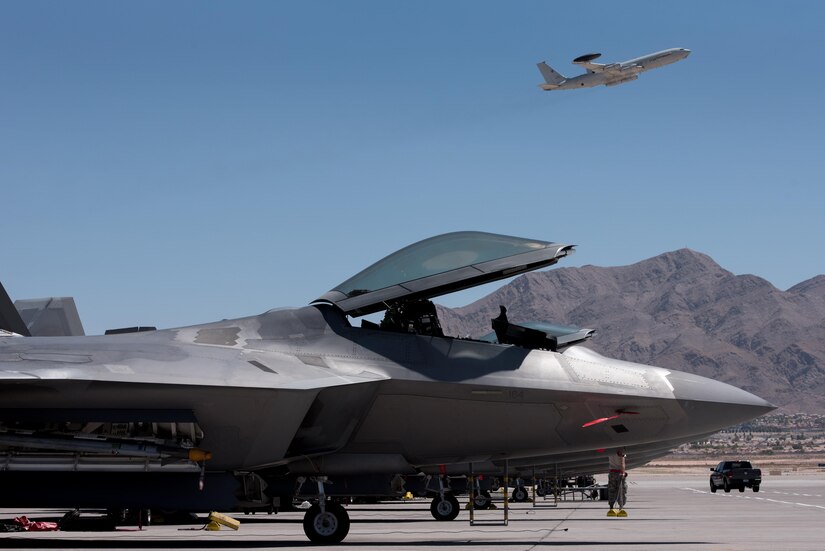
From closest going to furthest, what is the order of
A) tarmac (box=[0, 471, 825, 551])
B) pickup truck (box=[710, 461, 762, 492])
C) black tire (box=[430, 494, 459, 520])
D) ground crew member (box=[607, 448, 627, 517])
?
1. tarmac (box=[0, 471, 825, 551])
2. ground crew member (box=[607, 448, 627, 517])
3. black tire (box=[430, 494, 459, 520])
4. pickup truck (box=[710, 461, 762, 492])

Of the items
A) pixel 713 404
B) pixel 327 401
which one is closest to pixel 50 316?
pixel 327 401

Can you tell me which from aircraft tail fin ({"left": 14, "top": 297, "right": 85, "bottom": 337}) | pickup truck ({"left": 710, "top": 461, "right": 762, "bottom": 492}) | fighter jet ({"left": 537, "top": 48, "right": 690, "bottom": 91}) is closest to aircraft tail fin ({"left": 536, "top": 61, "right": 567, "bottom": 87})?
fighter jet ({"left": 537, "top": 48, "right": 690, "bottom": 91})

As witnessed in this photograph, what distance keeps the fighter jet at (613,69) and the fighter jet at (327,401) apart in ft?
199

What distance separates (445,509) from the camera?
24109 mm

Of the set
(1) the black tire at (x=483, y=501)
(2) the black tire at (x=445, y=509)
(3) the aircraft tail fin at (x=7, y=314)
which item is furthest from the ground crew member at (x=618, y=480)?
(3) the aircraft tail fin at (x=7, y=314)

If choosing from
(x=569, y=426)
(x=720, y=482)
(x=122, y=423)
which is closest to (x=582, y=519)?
(x=569, y=426)

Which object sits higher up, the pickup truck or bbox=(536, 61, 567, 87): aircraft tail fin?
bbox=(536, 61, 567, 87): aircraft tail fin

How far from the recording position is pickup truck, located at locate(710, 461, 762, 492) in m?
49.7

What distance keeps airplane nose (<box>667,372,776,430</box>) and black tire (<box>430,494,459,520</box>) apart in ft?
31.6

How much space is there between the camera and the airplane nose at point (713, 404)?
49.8 ft

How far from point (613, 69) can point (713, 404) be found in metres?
61.9

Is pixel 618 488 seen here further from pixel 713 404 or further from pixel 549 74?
pixel 549 74

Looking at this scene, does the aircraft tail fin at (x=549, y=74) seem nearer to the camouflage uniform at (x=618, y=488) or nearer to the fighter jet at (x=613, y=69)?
the fighter jet at (x=613, y=69)

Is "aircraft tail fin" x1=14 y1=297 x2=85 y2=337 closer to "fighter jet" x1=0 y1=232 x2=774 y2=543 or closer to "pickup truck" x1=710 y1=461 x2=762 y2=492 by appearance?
"fighter jet" x1=0 y1=232 x2=774 y2=543
